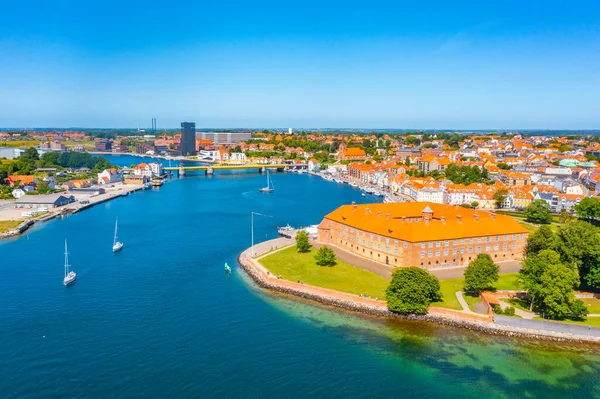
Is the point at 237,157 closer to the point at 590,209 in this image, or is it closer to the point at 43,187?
the point at 43,187

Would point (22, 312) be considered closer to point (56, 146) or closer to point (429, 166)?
point (429, 166)

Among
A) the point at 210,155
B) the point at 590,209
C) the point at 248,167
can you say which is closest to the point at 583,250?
the point at 590,209

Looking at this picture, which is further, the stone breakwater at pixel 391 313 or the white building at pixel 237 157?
the white building at pixel 237 157

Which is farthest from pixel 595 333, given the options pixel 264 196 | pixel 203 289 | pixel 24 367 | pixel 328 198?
pixel 264 196

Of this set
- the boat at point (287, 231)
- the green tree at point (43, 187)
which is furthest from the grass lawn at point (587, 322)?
the green tree at point (43, 187)

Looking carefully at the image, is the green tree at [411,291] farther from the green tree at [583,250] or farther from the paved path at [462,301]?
the green tree at [583,250]
